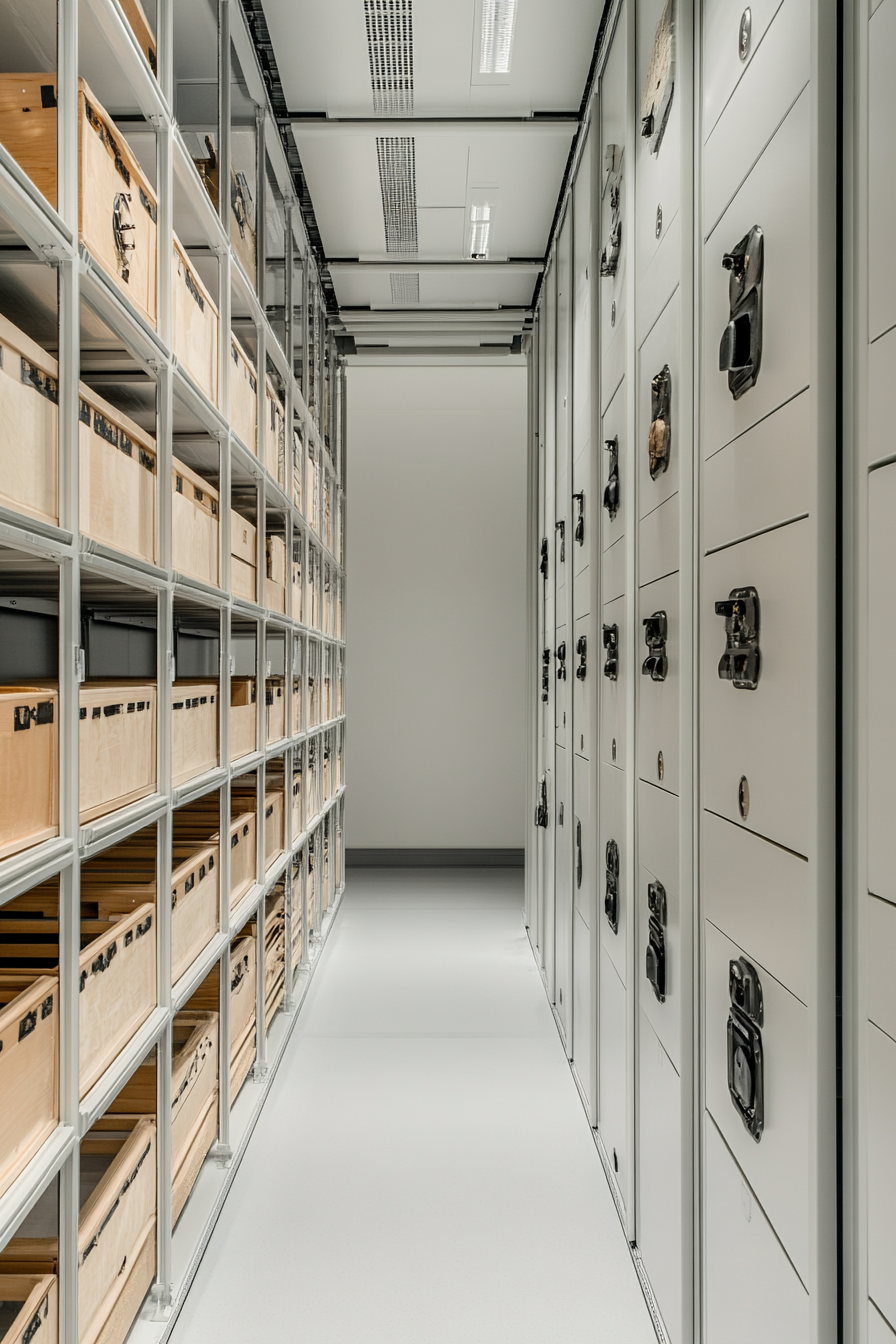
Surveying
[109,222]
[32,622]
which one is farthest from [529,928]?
[109,222]

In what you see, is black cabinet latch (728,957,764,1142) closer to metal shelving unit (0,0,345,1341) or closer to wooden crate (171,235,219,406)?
metal shelving unit (0,0,345,1341)

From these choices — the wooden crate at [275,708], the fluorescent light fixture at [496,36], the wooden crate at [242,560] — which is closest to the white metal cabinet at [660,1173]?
the wooden crate at [242,560]

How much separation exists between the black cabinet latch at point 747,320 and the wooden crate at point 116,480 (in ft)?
3.35

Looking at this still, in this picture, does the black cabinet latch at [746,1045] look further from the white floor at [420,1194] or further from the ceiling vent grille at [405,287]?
the ceiling vent grille at [405,287]

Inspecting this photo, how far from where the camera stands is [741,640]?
1.42 m

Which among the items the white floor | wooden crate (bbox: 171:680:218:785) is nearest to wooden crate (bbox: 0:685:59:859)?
wooden crate (bbox: 171:680:218:785)

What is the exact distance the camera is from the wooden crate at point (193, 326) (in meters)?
2.06

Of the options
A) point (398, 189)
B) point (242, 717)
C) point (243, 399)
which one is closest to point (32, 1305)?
point (242, 717)

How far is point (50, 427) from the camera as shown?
138cm

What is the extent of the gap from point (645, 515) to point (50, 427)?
4.35ft

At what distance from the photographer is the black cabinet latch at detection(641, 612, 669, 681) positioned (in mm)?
1953

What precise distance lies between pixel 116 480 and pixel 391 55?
91.2 inches

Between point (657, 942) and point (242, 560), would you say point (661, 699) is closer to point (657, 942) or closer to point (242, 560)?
point (657, 942)

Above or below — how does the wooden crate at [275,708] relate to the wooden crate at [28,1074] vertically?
above
